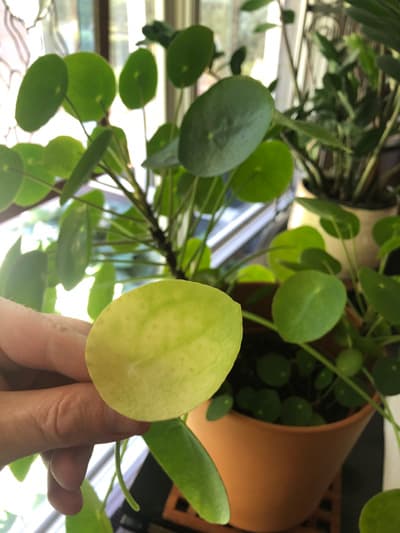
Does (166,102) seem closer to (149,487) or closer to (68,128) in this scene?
(68,128)

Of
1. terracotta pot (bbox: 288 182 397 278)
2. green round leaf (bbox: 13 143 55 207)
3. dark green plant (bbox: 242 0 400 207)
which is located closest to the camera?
green round leaf (bbox: 13 143 55 207)

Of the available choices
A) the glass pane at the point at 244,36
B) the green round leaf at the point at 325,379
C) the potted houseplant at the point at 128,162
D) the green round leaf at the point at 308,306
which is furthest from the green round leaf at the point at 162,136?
the glass pane at the point at 244,36

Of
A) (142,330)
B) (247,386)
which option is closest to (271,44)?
(247,386)

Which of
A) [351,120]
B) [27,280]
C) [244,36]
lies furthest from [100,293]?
[244,36]

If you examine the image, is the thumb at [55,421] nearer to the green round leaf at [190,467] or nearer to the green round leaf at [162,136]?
the green round leaf at [190,467]

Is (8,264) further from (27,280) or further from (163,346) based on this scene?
(163,346)

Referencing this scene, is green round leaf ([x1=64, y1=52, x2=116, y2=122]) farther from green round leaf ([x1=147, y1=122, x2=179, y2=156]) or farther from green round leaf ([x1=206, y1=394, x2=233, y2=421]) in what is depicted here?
green round leaf ([x1=206, y1=394, x2=233, y2=421])

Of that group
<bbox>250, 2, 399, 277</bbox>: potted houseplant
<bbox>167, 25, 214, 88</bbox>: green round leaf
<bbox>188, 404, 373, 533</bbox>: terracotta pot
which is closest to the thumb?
<bbox>188, 404, 373, 533</bbox>: terracotta pot
